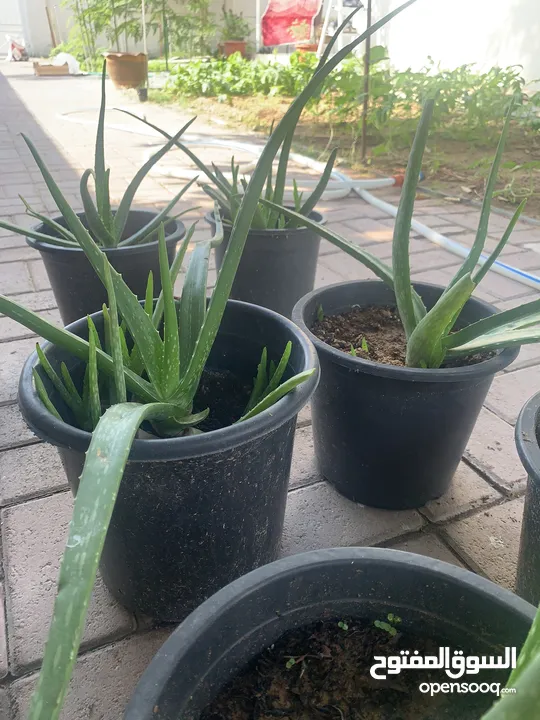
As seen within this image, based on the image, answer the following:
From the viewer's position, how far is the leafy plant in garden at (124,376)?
37cm

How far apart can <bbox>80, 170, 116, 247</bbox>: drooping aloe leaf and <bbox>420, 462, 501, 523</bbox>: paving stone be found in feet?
3.48

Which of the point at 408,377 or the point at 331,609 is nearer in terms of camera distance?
the point at 331,609

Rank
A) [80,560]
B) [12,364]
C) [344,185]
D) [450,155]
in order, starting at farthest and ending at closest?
1. [450,155]
2. [344,185]
3. [12,364]
4. [80,560]

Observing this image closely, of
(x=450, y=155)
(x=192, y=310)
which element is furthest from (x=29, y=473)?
(x=450, y=155)

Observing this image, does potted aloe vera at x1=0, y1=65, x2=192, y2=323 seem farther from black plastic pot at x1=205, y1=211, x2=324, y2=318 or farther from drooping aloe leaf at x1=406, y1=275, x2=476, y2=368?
drooping aloe leaf at x1=406, y1=275, x2=476, y2=368

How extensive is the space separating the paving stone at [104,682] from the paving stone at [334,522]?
31cm

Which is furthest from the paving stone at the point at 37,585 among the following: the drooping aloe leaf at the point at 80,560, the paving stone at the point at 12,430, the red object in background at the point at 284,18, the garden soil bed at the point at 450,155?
the red object in background at the point at 284,18

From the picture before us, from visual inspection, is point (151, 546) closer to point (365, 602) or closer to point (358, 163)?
point (365, 602)

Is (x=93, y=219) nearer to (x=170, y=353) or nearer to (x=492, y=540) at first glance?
(x=170, y=353)

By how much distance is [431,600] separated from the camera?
0.61m

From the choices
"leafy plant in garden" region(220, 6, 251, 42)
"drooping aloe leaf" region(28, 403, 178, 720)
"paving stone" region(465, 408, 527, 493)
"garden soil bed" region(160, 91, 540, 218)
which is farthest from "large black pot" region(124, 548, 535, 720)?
"leafy plant in garden" region(220, 6, 251, 42)

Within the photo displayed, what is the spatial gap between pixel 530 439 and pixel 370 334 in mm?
514

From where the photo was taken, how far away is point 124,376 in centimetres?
78

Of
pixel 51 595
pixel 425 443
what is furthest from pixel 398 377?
pixel 51 595
